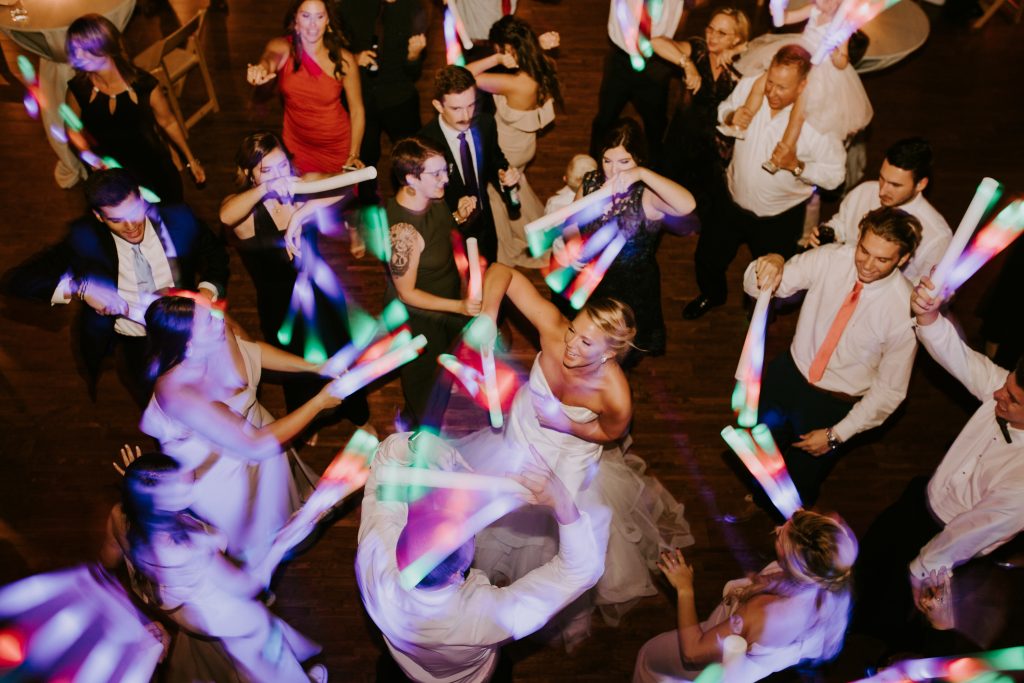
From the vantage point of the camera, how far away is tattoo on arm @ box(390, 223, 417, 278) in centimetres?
318

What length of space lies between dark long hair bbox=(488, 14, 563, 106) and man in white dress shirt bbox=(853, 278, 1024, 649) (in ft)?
6.68

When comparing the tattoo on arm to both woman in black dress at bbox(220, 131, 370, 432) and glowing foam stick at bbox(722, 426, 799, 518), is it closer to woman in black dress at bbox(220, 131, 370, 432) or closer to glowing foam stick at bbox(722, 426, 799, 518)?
woman in black dress at bbox(220, 131, 370, 432)

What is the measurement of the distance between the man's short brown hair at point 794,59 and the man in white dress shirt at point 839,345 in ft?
2.96

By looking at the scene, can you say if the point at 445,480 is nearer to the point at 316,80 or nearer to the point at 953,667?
the point at 953,667

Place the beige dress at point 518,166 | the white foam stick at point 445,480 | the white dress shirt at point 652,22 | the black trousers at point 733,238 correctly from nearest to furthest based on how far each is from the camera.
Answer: the white foam stick at point 445,480 → the black trousers at point 733,238 → the beige dress at point 518,166 → the white dress shirt at point 652,22

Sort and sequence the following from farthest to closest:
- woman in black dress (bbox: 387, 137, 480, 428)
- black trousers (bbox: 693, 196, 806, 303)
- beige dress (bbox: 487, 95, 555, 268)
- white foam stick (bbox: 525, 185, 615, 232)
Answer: beige dress (bbox: 487, 95, 555, 268) < black trousers (bbox: 693, 196, 806, 303) < white foam stick (bbox: 525, 185, 615, 232) < woman in black dress (bbox: 387, 137, 480, 428)

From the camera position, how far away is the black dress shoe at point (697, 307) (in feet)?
14.4

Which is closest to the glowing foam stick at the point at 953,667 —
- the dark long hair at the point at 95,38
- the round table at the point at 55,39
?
the dark long hair at the point at 95,38

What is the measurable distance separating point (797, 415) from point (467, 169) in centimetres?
182

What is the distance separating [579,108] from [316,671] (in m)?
3.96

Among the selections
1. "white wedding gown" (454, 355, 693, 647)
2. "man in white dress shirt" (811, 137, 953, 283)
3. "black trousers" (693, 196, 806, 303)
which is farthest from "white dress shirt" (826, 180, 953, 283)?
"white wedding gown" (454, 355, 693, 647)

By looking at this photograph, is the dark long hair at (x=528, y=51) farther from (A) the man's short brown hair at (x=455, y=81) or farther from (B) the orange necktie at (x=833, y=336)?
(B) the orange necktie at (x=833, y=336)

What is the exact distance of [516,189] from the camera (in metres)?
4.21

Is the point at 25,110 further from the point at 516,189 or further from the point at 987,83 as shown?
the point at 987,83
